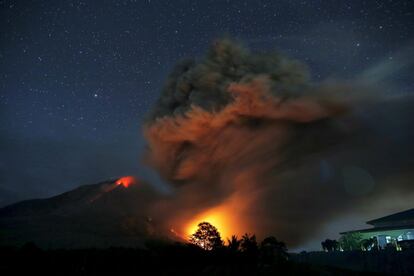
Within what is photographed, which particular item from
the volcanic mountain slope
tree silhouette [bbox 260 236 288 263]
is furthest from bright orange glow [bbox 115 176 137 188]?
tree silhouette [bbox 260 236 288 263]

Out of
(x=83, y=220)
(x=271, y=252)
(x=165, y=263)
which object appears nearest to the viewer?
(x=165, y=263)

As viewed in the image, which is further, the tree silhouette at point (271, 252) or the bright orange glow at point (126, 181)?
the bright orange glow at point (126, 181)

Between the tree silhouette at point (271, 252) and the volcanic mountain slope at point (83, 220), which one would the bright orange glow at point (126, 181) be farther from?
the tree silhouette at point (271, 252)

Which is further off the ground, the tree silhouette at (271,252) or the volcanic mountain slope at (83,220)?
the volcanic mountain slope at (83,220)

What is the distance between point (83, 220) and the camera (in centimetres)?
7581

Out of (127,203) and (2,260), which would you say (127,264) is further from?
(127,203)

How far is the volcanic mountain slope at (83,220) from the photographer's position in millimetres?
52375

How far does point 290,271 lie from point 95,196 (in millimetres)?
91652

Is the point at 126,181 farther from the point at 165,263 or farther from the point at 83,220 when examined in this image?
the point at 165,263

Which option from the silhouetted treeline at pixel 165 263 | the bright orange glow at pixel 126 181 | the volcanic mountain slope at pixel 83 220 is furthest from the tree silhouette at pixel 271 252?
the bright orange glow at pixel 126 181

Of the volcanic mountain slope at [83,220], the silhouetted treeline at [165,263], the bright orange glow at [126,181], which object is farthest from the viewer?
the bright orange glow at [126,181]

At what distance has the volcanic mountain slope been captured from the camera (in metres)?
52.4

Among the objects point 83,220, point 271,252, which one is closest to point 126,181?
point 83,220

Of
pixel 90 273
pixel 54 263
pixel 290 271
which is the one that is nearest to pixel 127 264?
pixel 90 273
